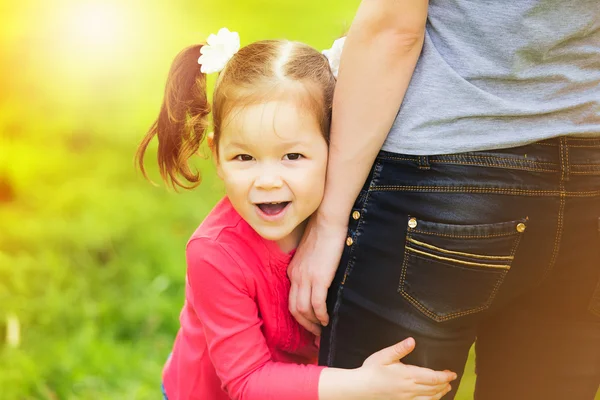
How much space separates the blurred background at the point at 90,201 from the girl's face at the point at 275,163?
148 centimetres

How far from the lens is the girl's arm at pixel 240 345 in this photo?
1.68m

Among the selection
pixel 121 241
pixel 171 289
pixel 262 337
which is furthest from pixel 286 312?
pixel 121 241

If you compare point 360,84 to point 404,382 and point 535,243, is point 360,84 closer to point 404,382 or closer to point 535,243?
point 535,243

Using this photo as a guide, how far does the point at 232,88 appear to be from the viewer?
173 cm

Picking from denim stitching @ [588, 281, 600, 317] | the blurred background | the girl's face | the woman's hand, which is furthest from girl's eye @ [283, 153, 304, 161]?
the blurred background

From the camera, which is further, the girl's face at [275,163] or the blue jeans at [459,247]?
the girl's face at [275,163]

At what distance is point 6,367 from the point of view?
9.96 ft

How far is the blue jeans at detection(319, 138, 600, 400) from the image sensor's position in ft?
4.90

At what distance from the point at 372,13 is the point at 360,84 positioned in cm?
13

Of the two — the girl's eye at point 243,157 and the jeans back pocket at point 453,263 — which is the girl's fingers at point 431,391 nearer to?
the jeans back pocket at point 453,263

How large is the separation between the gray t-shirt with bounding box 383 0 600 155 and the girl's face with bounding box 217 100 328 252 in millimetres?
230

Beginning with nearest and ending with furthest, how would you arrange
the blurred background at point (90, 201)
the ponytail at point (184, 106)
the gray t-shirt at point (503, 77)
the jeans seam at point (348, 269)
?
the gray t-shirt at point (503, 77)
the jeans seam at point (348, 269)
the ponytail at point (184, 106)
the blurred background at point (90, 201)

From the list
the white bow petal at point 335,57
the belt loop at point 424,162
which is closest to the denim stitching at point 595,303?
the belt loop at point 424,162

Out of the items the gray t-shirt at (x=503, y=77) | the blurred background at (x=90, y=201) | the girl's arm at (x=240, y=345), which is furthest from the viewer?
the blurred background at (x=90, y=201)
